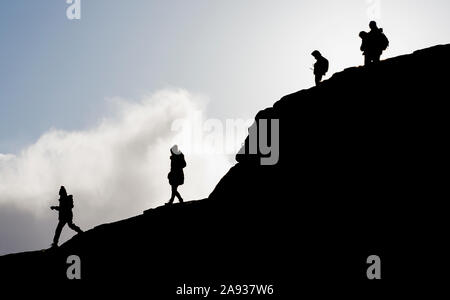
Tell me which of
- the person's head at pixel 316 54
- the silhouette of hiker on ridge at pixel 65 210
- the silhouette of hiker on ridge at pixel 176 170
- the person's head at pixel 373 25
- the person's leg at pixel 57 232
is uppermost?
the person's head at pixel 373 25

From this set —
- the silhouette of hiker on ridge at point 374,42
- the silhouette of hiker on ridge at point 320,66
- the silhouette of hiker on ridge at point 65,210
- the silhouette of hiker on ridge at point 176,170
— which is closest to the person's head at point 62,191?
the silhouette of hiker on ridge at point 65,210

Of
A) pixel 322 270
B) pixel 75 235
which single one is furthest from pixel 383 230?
pixel 75 235

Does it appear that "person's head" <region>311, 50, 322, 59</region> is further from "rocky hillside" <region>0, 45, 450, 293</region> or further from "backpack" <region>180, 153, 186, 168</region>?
"backpack" <region>180, 153, 186, 168</region>

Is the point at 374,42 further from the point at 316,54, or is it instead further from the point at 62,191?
the point at 62,191

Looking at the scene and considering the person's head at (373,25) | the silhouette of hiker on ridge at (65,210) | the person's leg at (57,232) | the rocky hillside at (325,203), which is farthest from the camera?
the person's leg at (57,232)

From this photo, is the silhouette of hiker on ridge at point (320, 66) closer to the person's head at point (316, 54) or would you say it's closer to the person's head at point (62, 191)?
the person's head at point (316, 54)

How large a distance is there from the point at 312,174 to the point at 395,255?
4.73m

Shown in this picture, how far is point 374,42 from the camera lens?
68.1ft

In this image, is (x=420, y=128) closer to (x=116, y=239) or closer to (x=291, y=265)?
(x=291, y=265)

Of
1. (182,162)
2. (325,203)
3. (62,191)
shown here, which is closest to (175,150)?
(182,162)

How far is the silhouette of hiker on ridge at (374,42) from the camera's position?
20672 mm

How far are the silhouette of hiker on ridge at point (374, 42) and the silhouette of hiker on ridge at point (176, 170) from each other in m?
10.8

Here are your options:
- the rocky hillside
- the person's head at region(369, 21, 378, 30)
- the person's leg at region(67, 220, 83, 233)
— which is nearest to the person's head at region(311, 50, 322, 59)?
the person's head at region(369, 21, 378, 30)
